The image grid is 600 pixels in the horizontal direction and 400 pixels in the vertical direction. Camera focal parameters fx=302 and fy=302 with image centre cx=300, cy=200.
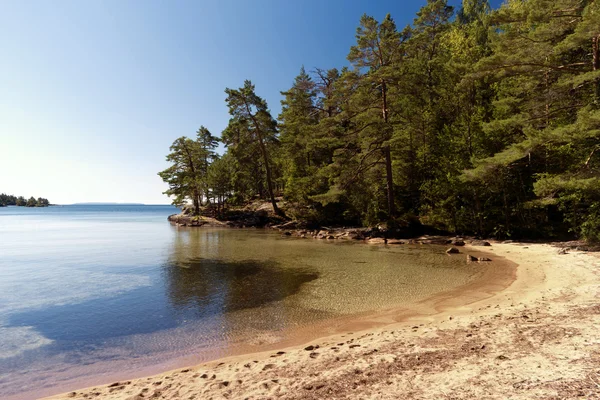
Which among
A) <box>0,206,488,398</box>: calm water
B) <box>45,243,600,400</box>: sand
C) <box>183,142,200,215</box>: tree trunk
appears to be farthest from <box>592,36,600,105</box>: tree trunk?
<box>183,142,200,215</box>: tree trunk

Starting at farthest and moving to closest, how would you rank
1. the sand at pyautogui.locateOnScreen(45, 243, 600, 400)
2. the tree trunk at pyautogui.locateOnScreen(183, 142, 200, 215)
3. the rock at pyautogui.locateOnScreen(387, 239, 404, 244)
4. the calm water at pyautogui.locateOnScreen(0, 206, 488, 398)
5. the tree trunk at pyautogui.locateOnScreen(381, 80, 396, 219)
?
the tree trunk at pyautogui.locateOnScreen(183, 142, 200, 215)
the tree trunk at pyautogui.locateOnScreen(381, 80, 396, 219)
the rock at pyautogui.locateOnScreen(387, 239, 404, 244)
the calm water at pyautogui.locateOnScreen(0, 206, 488, 398)
the sand at pyautogui.locateOnScreen(45, 243, 600, 400)

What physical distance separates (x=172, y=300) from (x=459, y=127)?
80.8 feet

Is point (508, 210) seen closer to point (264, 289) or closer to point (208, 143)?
point (264, 289)

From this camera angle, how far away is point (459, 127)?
25.0m

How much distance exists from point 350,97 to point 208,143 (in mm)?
41150

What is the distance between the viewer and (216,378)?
5.36 metres

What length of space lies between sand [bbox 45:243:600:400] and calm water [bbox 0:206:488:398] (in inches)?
54.5

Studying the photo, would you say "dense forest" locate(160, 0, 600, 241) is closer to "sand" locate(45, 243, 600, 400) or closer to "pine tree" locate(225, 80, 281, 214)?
"pine tree" locate(225, 80, 281, 214)

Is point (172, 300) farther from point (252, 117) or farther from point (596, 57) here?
point (252, 117)

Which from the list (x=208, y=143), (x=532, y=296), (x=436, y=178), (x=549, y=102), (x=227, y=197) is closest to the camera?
(x=532, y=296)

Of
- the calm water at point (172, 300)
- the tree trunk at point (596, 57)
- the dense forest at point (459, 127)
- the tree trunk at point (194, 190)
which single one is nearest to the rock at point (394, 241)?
the dense forest at point (459, 127)


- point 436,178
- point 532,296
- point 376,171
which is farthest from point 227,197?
point 532,296

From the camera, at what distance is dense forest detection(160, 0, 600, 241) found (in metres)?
15.5

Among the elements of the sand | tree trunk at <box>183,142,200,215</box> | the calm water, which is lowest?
the calm water
